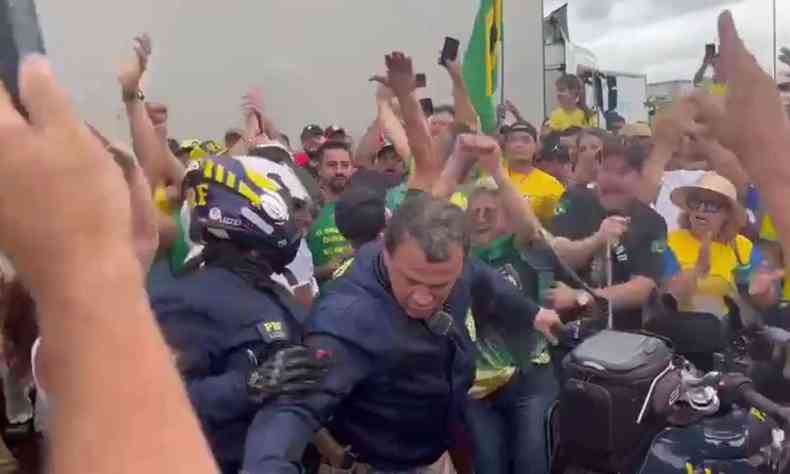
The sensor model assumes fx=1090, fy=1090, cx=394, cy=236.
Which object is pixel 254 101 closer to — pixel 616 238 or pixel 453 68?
pixel 453 68

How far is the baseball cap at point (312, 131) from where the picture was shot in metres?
6.45

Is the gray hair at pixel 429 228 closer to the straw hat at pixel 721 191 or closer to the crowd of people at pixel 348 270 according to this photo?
the crowd of people at pixel 348 270

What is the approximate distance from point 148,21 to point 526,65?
10.5ft

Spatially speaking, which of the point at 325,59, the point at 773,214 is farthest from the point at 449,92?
the point at 773,214

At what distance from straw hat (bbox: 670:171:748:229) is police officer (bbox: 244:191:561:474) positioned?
1477 millimetres

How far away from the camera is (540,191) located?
17.3 feet

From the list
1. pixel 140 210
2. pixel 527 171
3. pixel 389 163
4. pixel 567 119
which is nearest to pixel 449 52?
pixel 527 171

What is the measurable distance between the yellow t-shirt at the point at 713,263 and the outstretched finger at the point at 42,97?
10.5 feet

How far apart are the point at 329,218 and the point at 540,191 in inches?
45.4

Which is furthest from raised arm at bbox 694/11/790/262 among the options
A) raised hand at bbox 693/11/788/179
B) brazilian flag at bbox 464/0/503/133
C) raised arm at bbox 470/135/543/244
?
brazilian flag at bbox 464/0/503/133

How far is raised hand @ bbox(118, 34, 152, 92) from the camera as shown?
4.27 metres

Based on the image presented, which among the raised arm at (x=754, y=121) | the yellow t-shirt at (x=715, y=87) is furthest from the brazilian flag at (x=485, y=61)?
the raised arm at (x=754, y=121)

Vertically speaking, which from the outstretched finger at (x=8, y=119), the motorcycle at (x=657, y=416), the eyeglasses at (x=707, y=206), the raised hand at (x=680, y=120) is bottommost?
the motorcycle at (x=657, y=416)

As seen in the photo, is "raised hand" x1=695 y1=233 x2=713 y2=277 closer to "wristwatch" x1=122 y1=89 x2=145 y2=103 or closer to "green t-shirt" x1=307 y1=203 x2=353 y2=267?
"green t-shirt" x1=307 y1=203 x2=353 y2=267
